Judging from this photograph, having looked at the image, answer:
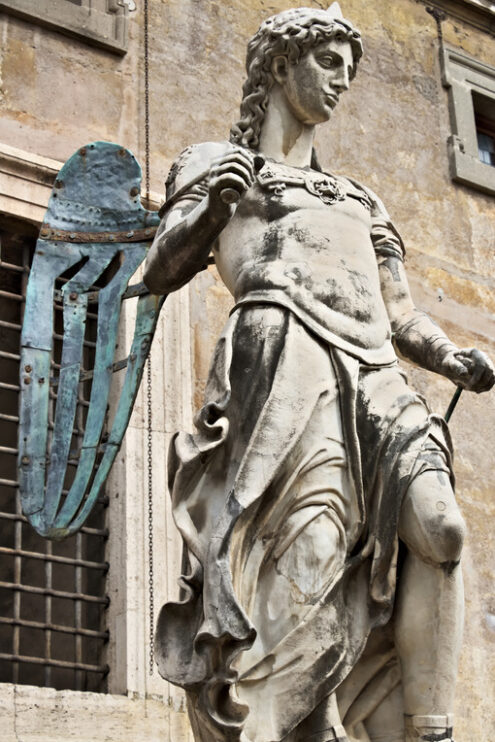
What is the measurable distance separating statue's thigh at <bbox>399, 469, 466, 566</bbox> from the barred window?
2489 millimetres

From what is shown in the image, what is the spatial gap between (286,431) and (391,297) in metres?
0.88

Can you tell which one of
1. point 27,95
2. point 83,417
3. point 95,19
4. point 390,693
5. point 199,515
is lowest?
point 390,693

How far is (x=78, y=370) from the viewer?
609cm

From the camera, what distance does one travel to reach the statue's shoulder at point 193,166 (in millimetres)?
5231

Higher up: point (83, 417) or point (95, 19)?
point (95, 19)

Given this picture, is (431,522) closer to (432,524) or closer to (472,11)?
(432,524)

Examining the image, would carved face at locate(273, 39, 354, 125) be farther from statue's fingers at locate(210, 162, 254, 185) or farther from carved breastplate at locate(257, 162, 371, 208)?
statue's fingers at locate(210, 162, 254, 185)

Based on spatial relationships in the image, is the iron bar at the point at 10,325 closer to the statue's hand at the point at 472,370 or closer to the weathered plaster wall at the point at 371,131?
the weathered plaster wall at the point at 371,131

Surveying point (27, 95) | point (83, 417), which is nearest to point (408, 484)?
point (83, 417)

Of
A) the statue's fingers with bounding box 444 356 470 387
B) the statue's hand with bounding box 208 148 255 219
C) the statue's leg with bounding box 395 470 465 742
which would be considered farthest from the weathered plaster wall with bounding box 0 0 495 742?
the statue's hand with bounding box 208 148 255 219

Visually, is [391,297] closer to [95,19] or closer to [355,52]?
[355,52]

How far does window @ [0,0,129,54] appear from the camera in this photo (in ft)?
25.6

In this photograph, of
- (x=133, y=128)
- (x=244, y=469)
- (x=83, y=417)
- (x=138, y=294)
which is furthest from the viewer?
(x=133, y=128)

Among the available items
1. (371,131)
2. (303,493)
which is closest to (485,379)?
(303,493)
